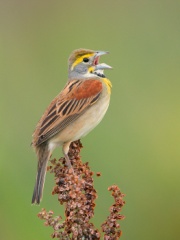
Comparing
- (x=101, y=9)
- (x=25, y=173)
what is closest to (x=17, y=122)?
(x=25, y=173)

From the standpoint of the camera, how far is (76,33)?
13.7 metres

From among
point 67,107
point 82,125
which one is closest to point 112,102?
point 82,125

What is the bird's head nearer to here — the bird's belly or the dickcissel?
the dickcissel

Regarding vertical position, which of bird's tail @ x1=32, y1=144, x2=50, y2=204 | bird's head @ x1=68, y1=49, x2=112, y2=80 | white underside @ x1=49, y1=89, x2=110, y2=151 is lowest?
bird's tail @ x1=32, y1=144, x2=50, y2=204

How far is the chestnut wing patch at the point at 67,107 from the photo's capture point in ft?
26.5

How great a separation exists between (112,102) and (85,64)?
301 cm

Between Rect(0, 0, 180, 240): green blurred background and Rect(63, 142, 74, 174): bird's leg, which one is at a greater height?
Rect(0, 0, 180, 240): green blurred background

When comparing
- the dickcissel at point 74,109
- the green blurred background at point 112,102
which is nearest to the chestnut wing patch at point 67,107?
the dickcissel at point 74,109

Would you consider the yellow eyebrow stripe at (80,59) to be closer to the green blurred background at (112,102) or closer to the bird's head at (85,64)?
the bird's head at (85,64)

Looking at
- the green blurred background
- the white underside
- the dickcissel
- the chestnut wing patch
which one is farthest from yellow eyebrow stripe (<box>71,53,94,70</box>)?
the green blurred background

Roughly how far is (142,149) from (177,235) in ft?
5.02

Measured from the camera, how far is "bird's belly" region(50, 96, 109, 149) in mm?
8186

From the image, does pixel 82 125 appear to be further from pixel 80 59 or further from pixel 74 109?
pixel 80 59

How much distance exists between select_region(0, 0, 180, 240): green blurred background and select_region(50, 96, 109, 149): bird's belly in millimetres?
1029
